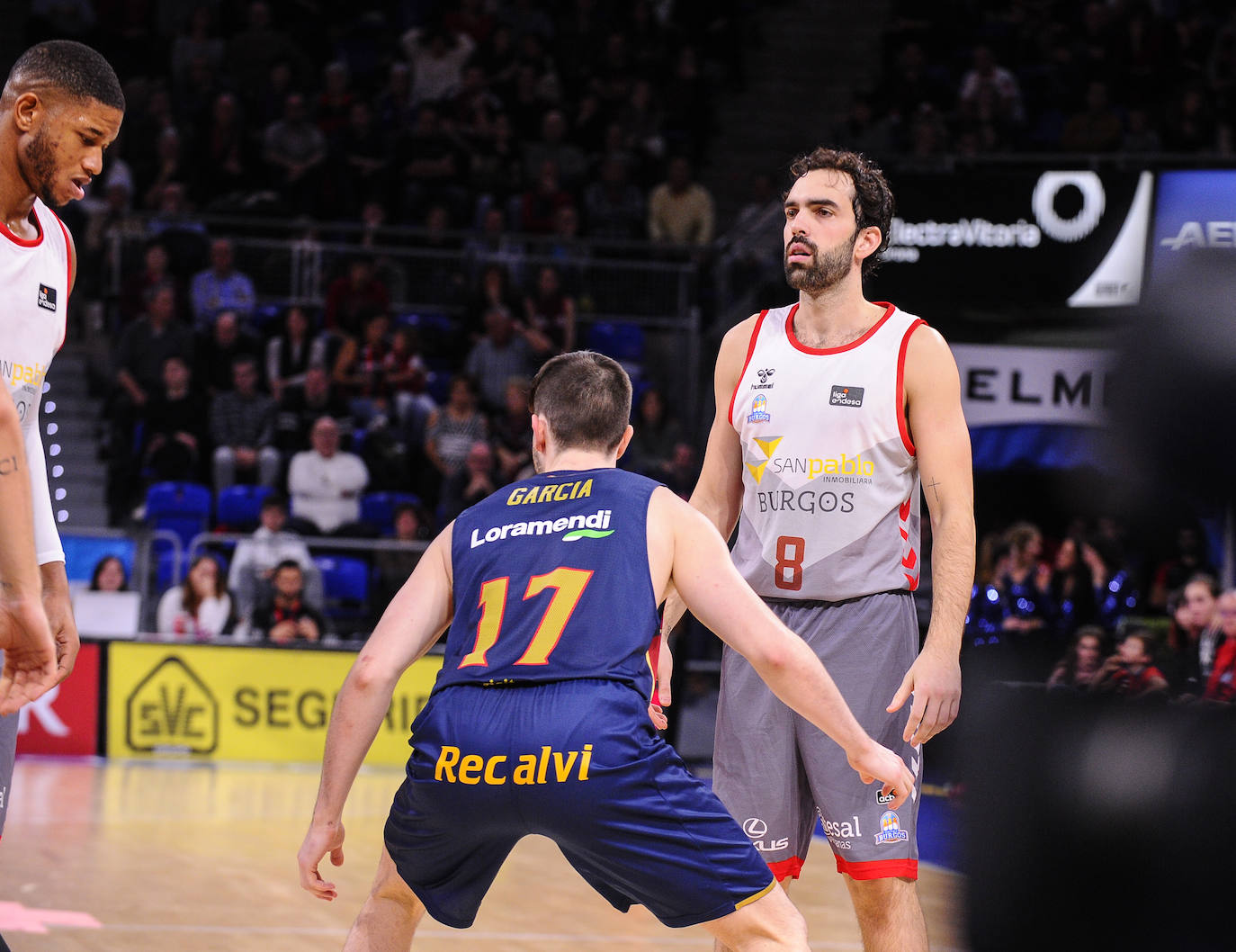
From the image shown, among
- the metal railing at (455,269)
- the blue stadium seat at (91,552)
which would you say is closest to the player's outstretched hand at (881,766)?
the blue stadium seat at (91,552)

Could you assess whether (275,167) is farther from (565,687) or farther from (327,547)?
(565,687)

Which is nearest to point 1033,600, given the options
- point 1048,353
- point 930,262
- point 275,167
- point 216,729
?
point 1048,353

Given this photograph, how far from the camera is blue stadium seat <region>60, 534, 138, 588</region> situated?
11352 millimetres

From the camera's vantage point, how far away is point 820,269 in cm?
430

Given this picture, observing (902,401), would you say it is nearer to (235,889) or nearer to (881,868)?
(881,868)

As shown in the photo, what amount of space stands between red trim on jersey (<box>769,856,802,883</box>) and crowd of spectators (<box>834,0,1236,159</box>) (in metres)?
10.5

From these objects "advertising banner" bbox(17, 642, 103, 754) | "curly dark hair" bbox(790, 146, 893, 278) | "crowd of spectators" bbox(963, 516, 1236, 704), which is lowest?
"advertising banner" bbox(17, 642, 103, 754)

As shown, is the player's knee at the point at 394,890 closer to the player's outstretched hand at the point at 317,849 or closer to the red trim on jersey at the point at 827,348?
the player's outstretched hand at the point at 317,849

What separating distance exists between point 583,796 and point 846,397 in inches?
60.7

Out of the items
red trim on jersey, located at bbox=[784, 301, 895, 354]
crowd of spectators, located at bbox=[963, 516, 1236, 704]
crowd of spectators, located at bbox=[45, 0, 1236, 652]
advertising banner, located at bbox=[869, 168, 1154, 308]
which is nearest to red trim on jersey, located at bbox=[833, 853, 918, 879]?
red trim on jersey, located at bbox=[784, 301, 895, 354]

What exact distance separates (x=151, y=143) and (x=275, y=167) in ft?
3.76

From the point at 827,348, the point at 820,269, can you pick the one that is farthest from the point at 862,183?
the point at 827,348

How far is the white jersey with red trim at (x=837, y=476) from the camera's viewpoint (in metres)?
4.23

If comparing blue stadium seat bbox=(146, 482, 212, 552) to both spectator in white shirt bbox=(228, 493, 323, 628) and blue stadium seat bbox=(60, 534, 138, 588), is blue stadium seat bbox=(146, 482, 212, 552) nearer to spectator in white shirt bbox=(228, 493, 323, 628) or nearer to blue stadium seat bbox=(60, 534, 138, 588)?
blue stadium seat bbox=(60, 534, 138, 588)
